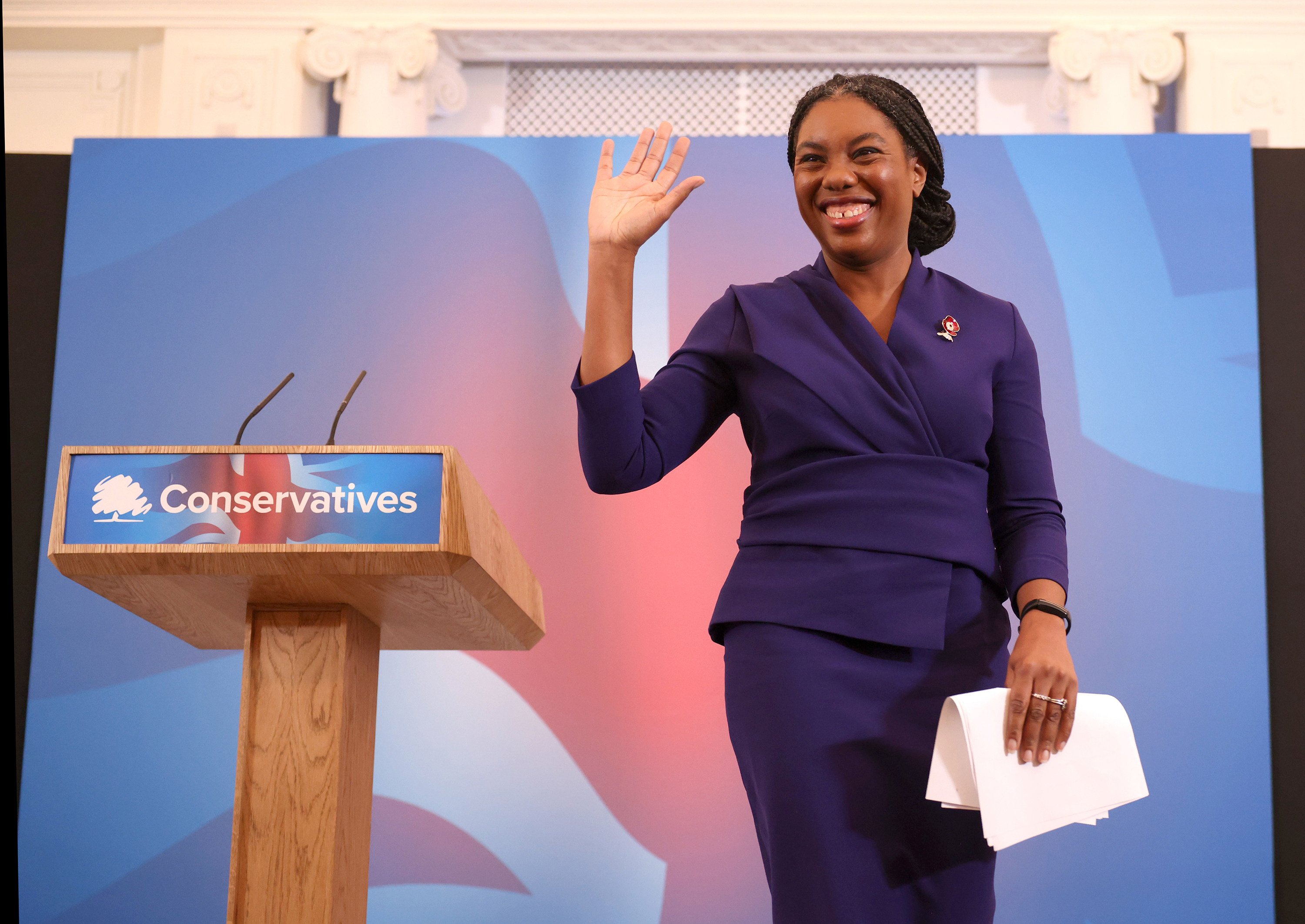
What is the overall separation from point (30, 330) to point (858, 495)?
306 cm

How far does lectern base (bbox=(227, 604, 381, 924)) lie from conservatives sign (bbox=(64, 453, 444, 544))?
27 cm

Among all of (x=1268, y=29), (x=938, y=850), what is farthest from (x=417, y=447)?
(x=1268, y=29)

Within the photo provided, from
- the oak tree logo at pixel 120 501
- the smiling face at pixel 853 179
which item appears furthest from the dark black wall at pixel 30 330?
the smiling face at pixel 853 179

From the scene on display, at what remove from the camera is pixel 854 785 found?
113 cm

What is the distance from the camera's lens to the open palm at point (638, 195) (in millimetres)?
1223

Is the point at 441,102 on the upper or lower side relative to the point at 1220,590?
upper

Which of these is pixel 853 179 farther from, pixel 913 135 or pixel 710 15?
pixel 710 15

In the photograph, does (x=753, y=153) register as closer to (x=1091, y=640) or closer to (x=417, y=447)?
(x=1091, y=640)

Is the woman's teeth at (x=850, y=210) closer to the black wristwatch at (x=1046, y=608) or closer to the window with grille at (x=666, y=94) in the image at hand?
the black wristwatch at (x=1046, y=608)

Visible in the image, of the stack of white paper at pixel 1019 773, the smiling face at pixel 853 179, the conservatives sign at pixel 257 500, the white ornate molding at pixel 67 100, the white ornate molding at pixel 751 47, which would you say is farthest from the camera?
the white ornate molding at pixel 67 100

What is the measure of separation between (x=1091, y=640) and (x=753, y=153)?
164 centimetres

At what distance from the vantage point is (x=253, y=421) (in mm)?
3285

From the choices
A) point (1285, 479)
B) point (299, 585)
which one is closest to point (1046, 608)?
point (299, 585)

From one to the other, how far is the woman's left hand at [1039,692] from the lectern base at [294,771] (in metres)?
0.77
